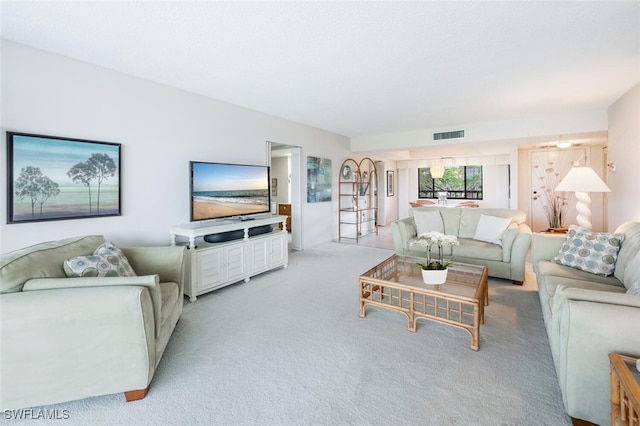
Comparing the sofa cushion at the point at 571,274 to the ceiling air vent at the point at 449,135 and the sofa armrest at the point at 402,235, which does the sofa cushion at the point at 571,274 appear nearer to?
the sofa armrest at the point at 402,235

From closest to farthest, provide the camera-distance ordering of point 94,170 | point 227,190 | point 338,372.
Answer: point 338,372 → point 94,170 → point 227,190

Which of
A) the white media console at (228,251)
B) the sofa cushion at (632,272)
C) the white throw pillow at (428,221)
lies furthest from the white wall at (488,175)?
the sofa cushion at (632,272)

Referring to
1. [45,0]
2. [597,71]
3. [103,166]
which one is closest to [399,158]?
[597,71]

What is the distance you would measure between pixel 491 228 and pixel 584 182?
1.09 metres

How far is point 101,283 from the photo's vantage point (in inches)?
65.9

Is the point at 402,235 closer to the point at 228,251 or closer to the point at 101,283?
the point at 228,251

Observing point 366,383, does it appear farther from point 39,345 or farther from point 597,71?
point 597,71

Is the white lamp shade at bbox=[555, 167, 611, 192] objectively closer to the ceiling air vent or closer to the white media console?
the ceiling air vent

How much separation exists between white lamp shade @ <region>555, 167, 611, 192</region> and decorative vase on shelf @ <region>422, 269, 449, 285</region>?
219cm

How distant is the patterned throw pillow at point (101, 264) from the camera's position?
1889 mm

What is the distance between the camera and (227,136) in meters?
4.04

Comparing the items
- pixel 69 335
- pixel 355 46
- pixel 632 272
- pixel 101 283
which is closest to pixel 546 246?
pixel 632 272

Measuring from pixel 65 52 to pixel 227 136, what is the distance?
180 cm

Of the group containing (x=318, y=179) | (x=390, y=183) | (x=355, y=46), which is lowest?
(x=318, y=179)
